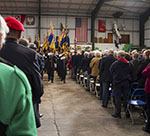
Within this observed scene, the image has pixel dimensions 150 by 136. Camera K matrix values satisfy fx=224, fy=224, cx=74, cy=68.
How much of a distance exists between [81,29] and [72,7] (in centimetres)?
260

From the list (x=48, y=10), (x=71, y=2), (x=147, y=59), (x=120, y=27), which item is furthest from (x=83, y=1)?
(x=147, y=59)

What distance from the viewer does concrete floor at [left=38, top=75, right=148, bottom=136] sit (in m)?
4.20

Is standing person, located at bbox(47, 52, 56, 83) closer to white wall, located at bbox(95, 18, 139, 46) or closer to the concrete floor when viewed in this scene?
the concrete floor

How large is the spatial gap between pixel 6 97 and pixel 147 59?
4.58m

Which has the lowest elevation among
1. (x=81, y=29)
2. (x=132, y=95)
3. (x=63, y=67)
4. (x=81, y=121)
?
(x=81, y=121)

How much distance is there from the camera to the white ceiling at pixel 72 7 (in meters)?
20.5

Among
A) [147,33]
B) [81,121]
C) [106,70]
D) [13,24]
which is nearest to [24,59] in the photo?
[13,24]

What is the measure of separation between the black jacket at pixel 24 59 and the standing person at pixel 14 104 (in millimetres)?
1338

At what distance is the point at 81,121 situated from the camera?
4902mm

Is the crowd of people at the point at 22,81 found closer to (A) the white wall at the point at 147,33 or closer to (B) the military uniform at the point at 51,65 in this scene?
(B) the military uniform at the point at 51,65

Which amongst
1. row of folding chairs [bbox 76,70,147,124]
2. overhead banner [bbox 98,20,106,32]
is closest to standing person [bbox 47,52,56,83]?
row of folding chairs [bbox 76,70,147,124]

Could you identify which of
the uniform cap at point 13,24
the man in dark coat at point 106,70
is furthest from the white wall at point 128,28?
the uniform cap at point 13,24

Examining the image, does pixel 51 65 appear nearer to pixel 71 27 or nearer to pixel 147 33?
pixel 71 27

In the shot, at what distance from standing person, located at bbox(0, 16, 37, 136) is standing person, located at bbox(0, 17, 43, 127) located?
132cm
